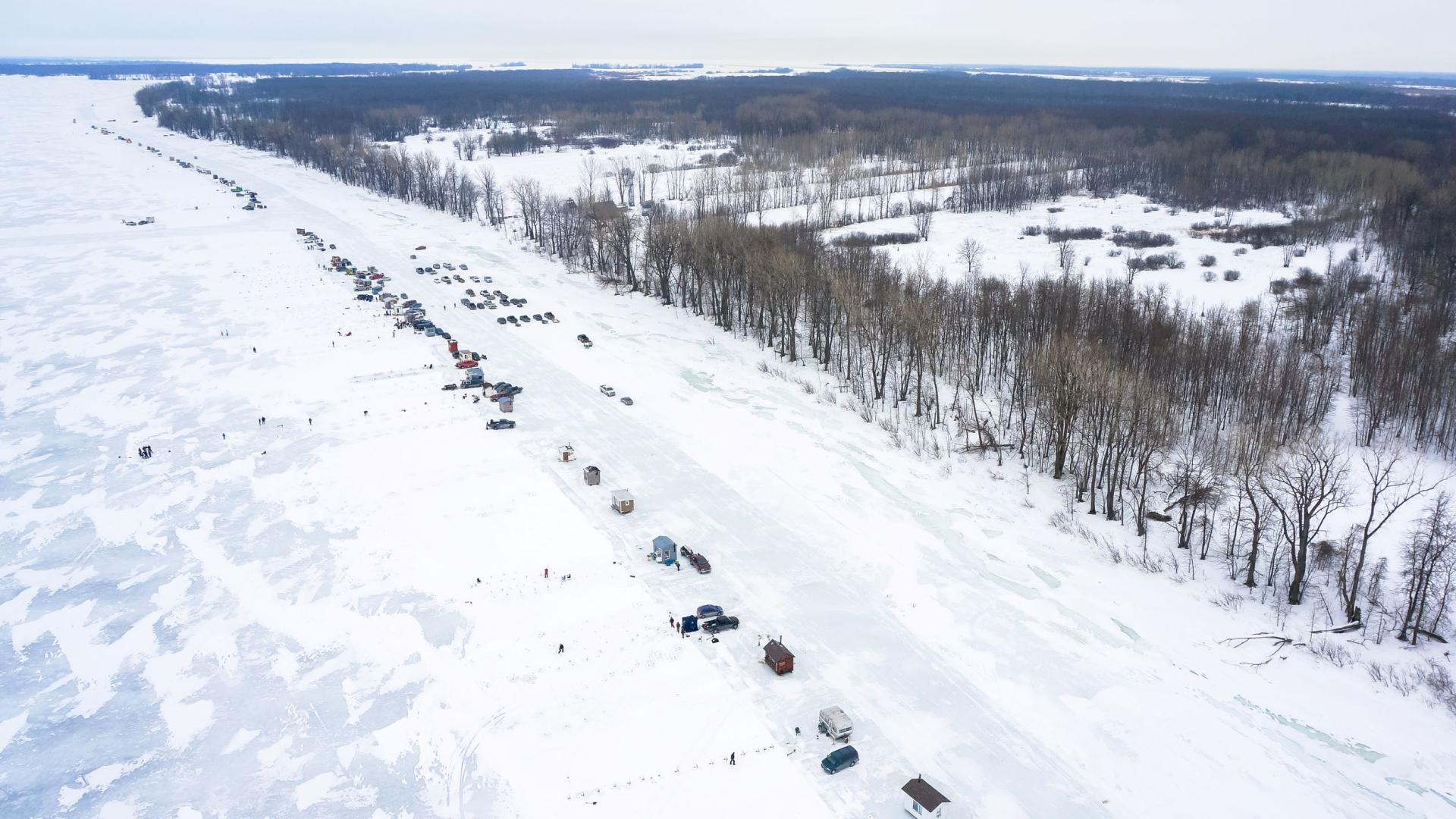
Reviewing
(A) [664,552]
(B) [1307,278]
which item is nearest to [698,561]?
(A) [664,552]

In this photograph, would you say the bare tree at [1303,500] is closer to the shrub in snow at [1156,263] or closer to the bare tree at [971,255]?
the bare tree at [971,255]

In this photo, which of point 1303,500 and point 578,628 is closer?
point 1303,500

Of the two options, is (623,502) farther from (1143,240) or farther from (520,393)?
(1143,240)

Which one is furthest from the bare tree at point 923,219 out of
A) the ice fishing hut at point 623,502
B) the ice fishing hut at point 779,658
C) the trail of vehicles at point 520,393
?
the ice fishing hut at point 779,658

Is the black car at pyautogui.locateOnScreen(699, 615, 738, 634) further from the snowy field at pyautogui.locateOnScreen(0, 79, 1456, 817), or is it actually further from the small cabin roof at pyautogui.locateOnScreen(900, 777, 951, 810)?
the small cabin roof at pyautogui.locateOnScreen(900, 777, 951, 810)

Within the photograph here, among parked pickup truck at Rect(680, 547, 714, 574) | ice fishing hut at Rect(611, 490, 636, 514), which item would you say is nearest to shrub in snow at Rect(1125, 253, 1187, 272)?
ice fishing hut at Rect(611, 490, 636, 514)

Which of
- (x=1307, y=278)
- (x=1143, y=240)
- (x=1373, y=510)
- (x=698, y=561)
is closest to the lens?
(x=1373, y=510)
